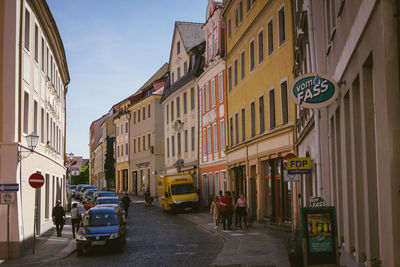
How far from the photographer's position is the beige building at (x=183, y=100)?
47188mm

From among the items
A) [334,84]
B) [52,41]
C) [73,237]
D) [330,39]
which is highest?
[52,41]

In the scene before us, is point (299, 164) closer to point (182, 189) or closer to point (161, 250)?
point (161, 250)

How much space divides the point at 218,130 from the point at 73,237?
16768 millimetres

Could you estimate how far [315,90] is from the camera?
41.9ft

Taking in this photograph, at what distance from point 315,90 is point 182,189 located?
2838 cm

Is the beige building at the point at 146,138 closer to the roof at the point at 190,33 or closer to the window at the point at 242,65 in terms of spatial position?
the roof at the point at 190,33

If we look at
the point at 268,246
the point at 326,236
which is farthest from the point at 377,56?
the point at 268,246

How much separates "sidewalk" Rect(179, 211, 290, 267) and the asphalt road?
0.42 metres

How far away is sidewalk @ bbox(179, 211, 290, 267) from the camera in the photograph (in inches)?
623

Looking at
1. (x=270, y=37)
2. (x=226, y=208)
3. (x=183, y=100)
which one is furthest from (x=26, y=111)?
(x=183, y=100)

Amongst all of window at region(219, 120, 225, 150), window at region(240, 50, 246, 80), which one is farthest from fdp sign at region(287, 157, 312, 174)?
window at region(219, 120, 225, 150)

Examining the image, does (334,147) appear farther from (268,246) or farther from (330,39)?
A: (268,246)

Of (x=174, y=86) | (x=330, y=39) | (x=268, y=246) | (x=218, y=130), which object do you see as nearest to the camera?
(x=330, y=39)

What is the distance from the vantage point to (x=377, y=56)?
826 centimetres
